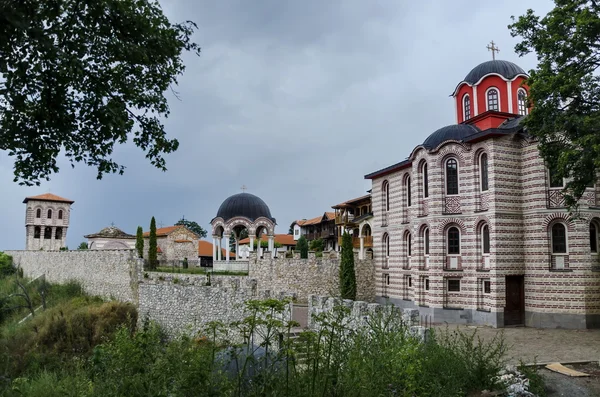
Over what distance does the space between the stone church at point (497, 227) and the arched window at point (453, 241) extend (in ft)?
0.14

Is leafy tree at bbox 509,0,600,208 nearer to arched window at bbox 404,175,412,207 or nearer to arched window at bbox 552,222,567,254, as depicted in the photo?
arched window at bbox 552,222,567,254

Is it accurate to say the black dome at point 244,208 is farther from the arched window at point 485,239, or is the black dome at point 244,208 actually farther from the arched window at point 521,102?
the arched window at point 521,102

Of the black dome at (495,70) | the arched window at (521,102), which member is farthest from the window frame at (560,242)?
Answer: the black dome at (495,70)

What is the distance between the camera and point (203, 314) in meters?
22.0

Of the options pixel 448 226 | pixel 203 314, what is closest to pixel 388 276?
pixel 448 226

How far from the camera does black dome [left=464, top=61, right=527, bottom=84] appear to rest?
76.4 ft

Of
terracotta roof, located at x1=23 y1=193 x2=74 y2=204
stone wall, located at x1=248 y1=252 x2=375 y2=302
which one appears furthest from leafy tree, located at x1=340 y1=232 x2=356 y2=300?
terracotta roof, located at x1=23 y1=193 x2=74 y2=204

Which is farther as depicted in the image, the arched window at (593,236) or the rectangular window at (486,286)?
the rectangular window at (486,286)

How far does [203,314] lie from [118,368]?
16.0 metres

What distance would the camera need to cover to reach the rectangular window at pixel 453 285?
2089 centimetres

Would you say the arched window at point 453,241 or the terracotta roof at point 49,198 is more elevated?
the terracotta roof at point 49,198

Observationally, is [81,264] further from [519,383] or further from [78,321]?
[519,383]

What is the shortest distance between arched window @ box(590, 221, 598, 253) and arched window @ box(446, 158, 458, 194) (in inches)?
206

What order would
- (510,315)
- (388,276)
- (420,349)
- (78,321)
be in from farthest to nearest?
1. (388,276)
2. (78,321)
3. (510,315)
4. (420,349)
